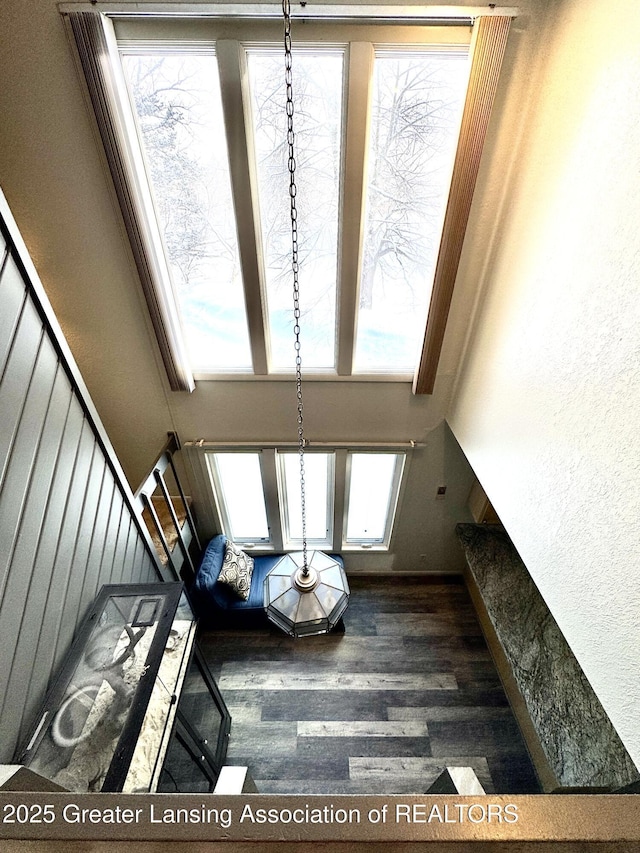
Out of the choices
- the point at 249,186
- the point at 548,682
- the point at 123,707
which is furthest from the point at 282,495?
the point at 249,186

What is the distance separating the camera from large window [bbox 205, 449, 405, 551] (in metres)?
4.01

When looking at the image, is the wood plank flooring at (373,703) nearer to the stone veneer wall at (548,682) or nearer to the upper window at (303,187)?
the stone veneer wall at (548,682)

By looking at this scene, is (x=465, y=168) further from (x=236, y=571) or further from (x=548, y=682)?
(x=236, y=571)

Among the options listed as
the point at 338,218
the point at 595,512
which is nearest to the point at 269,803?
the point at 595,512

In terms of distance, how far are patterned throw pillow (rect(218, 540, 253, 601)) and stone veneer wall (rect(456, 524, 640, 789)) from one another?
7.49 ft

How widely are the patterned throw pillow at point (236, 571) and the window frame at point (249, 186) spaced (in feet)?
6.18

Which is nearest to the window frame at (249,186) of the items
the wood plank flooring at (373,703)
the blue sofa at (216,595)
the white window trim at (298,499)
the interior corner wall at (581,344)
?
the interior corner wall at (581,344)

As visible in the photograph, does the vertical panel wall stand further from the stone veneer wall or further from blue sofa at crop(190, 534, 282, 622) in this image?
the stone veneer wall

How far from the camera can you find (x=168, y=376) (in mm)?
3281

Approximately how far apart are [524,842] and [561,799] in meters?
0.09

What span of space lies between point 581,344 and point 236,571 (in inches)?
141

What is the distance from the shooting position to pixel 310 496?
436 centimetres

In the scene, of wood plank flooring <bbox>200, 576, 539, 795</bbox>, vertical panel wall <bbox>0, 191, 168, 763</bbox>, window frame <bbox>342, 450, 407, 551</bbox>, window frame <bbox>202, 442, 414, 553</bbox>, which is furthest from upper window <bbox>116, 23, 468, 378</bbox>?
wood plank flooring <bbox>200, 576, 539, 795</bbox>

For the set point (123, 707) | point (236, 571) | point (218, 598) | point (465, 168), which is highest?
point (465, 168)
